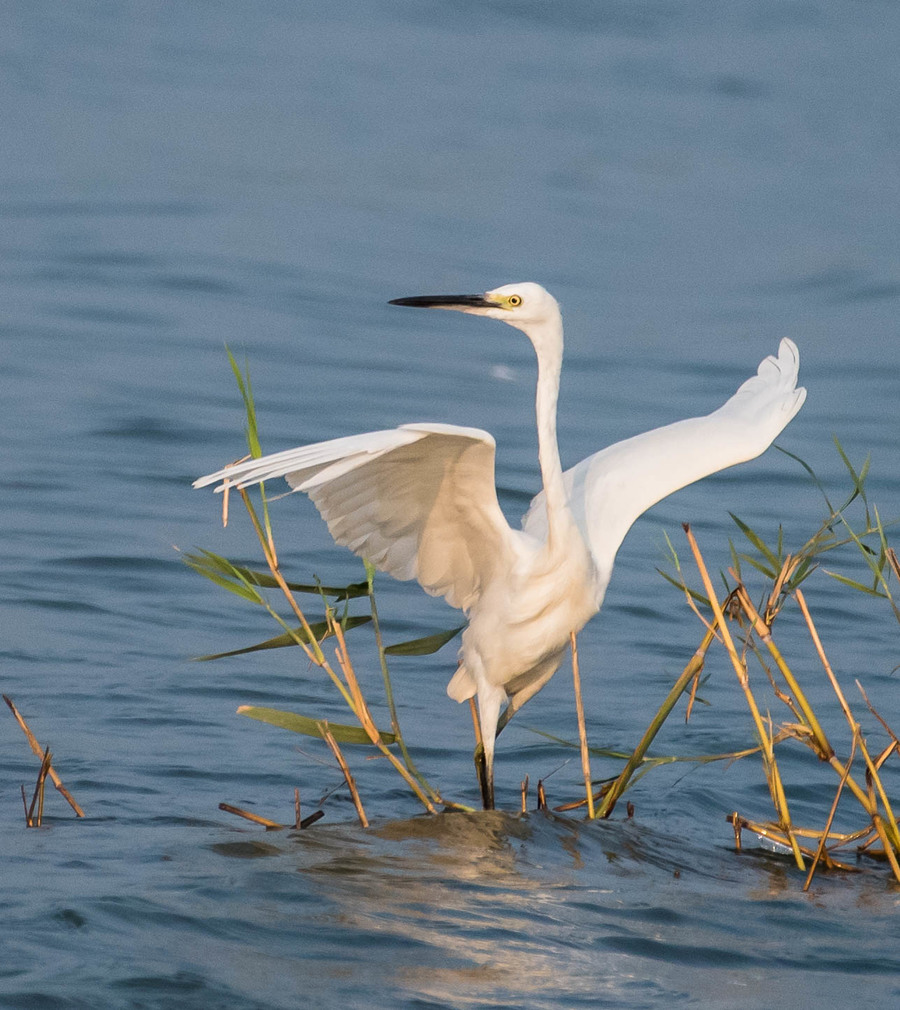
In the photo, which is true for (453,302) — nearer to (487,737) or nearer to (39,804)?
(487,737)

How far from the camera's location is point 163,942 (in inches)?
152

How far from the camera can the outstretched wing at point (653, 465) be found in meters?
5.43

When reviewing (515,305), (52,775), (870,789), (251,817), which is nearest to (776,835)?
(870,789)

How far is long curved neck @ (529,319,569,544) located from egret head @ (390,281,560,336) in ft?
0.13

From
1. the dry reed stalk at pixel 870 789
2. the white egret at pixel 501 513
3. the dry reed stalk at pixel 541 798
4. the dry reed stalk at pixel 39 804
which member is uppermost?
the white egret at pixel 501 513

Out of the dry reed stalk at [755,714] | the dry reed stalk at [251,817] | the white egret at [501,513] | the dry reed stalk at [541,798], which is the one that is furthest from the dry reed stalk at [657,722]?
the dry reed stalk at [251,817]

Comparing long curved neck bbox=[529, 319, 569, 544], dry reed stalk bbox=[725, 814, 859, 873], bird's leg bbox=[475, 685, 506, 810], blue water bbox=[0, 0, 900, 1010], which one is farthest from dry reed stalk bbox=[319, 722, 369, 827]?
dry reed stalk bbox=[725, 814, 859, 873]

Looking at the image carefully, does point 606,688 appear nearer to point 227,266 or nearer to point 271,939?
point 271,939

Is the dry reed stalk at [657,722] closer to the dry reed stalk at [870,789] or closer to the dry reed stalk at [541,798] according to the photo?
the dry reed stalk at [541,798]

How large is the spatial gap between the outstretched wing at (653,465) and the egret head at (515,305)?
685 mm

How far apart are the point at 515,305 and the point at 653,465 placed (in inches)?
32.9

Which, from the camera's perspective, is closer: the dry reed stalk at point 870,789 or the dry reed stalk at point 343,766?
the dry reed stalk at point 870,789

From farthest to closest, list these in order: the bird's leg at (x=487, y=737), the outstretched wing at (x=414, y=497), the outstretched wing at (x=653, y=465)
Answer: the outstretched wing at (x=653, y=465) < the bird's leg at (x=487, y=737) < the outstretched wing at (x=414, y=497)

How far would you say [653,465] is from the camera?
5555 mm
